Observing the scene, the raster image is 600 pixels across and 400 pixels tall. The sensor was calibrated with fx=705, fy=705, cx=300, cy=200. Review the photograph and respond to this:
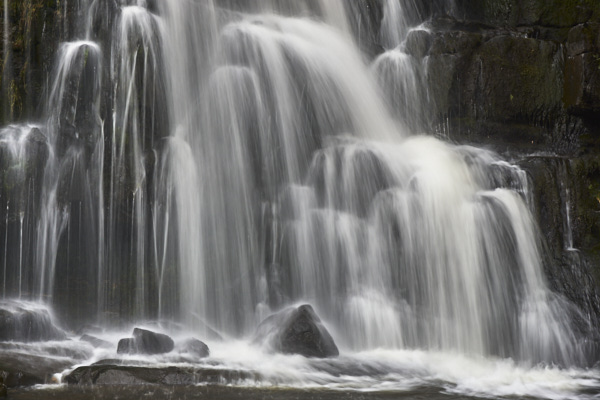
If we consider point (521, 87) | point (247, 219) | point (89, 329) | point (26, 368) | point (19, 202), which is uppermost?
point (521, 87)

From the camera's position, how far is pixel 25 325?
11.4 m

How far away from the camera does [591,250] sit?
13.7m

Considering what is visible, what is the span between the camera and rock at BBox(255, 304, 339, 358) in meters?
11.0

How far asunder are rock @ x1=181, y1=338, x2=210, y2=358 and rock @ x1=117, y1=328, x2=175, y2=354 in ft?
0.82

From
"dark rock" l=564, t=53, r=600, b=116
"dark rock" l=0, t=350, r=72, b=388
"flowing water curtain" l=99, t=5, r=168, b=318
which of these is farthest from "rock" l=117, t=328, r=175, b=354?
"dark rock" l=564, t=53, r=600, b=116

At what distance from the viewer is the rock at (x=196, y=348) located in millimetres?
10906

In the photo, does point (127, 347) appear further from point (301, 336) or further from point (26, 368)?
point (301, 336)

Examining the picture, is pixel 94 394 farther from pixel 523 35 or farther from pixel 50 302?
pixel 523 35

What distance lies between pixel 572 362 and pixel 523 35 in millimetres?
8526

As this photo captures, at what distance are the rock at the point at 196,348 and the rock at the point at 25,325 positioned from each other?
7.35ft

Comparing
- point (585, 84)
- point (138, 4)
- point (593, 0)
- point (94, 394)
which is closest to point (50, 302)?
point (94, 394)

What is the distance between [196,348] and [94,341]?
68.8 inches

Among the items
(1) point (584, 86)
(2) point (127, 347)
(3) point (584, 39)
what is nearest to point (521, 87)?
(1) point (584, 86)

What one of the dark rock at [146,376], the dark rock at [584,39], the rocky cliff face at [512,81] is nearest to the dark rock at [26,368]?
the dark rock at [146,376]
